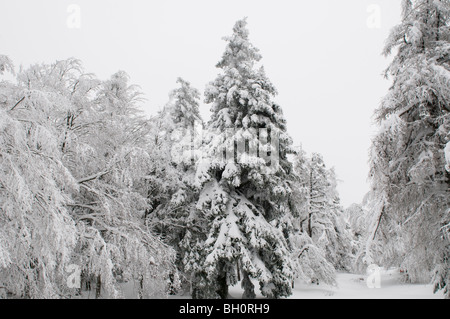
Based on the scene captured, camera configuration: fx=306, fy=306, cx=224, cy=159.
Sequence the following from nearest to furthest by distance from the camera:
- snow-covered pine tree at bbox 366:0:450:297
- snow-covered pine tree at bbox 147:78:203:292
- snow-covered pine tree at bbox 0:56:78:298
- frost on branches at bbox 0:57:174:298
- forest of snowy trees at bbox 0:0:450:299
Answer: snow-covered pine tree at bbox 0:56:78:298 → frost on branches at bbox 0:57:174:298 → forest of snowy trees at bbox 0:0:450:299 → snow-covered pine tree at bbox 366:0:450:297 → snow-covered pine tree at bbox 147:78:203:292

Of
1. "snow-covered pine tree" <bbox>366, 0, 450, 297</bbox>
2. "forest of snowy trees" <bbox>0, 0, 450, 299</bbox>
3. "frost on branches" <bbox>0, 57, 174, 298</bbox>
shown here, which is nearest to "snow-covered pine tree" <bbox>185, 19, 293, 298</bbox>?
"forest of snowy trees" <bbox>0, 0, 450, 299</bbox>

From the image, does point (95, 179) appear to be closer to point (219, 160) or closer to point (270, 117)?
point (219, 160)

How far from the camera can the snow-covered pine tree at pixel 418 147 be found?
8188 mm

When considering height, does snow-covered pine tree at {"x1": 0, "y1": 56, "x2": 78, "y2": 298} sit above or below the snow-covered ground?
above

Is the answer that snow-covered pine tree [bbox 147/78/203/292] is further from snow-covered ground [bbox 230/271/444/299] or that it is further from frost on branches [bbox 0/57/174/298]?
snow-covered ground [bbox 230/271/444/299]

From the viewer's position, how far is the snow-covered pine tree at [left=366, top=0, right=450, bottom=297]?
322 inches

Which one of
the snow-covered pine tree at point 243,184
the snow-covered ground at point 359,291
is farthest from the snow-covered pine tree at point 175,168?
the snow-covered ground at point 359,291

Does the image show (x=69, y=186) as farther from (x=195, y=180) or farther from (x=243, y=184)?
(x=243, y=184)

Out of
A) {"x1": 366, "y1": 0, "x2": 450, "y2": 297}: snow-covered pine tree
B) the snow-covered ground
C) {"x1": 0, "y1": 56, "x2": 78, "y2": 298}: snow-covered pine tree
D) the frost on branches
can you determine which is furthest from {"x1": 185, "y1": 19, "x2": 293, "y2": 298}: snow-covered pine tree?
{"x1": 0, "y1": 56, "x2": 78, "y2": 298}: snow-covered pine tree

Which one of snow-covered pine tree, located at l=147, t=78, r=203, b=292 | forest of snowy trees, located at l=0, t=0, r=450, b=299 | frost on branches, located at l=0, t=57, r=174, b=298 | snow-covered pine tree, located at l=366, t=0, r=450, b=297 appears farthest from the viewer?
snow-covered pine tree, located at l=147, t=78, r=203, b=292

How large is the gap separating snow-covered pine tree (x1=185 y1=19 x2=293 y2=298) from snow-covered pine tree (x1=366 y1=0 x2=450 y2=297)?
16.7 ft

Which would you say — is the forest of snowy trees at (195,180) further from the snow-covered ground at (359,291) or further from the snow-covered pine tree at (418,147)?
the snow-covered ground at (359,291)

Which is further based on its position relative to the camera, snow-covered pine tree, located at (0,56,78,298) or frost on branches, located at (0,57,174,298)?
frost on branches, located at (0,57,174,298)

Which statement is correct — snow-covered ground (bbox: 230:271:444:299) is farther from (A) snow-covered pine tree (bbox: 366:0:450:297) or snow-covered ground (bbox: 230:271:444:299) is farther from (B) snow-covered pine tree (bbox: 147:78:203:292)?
(A) snow-covered pine tree (bbox: 366:0:450:297)
